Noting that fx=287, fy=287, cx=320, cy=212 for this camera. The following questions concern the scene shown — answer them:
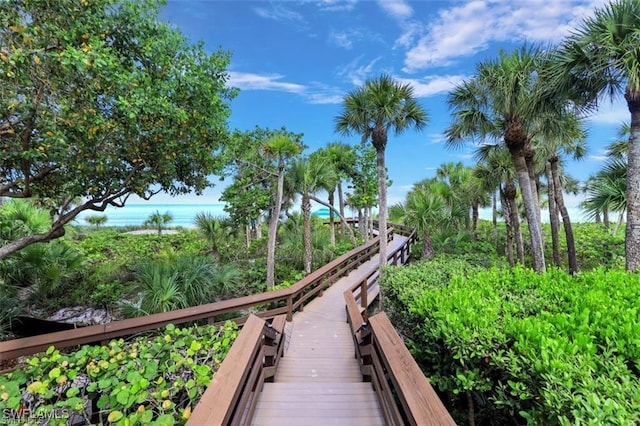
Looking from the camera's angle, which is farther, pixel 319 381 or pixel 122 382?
pixel 319 381

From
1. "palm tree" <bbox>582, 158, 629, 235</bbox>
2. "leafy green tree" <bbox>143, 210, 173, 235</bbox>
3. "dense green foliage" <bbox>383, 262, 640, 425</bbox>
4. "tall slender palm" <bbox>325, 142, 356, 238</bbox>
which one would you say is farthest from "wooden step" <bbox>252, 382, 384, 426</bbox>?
"leafy green tree" <bbox>143, 210, 173, 235</bbox>

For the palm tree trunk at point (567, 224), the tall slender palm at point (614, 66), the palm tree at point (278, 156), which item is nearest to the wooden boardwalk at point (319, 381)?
the palm tree at point (278, 156)

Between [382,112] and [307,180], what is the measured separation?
4.67 m

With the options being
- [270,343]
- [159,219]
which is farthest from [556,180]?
[159,219]

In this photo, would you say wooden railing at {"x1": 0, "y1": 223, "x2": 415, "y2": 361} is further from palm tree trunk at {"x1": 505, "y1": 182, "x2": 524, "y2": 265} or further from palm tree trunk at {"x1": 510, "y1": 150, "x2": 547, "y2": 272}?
palm tree trunk at {"x1": 505, "y1": 182, "x2": 524, "y2": 265}

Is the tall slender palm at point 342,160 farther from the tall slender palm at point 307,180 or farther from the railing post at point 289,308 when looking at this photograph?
the railing post at point 289,308

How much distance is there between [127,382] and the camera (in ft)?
7.84

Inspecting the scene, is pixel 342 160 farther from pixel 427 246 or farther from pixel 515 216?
pixel 515 216

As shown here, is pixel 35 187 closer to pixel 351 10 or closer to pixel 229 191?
pixel 229 191

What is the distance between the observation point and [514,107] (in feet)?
23.1

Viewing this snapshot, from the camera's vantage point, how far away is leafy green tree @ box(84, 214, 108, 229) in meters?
20.5

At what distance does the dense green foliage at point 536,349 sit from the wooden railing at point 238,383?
166 centimetres

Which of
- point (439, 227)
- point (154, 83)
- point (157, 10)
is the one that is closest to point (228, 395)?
point (154, 83)

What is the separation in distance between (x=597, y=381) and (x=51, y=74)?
5.84 meters
